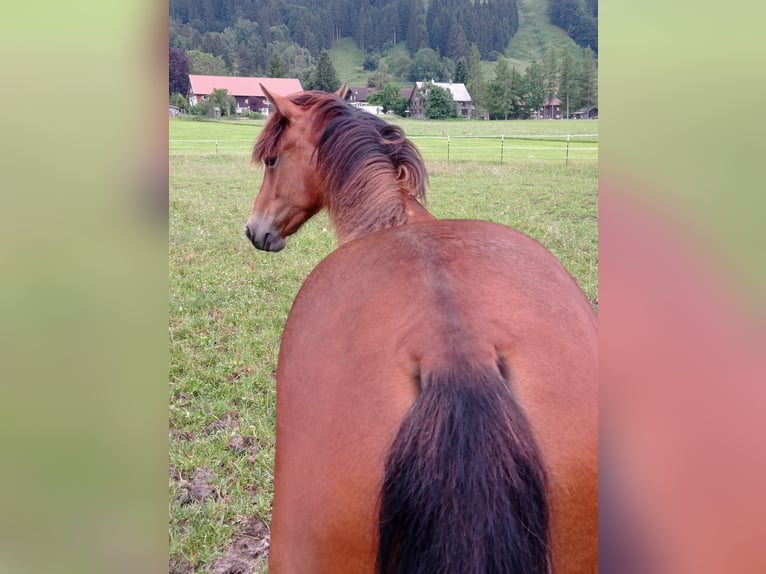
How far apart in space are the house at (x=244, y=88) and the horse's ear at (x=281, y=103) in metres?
0.01

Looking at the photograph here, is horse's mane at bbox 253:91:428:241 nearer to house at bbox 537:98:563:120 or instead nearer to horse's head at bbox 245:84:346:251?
horse's head at bbox 245:84:346:251

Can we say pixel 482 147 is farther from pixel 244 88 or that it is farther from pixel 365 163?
pixel 244 88

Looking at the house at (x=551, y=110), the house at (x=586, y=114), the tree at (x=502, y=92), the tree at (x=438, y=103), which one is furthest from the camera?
the tree at (x=438, y=103)

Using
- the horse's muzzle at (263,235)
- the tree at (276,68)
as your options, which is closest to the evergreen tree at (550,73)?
the tree at (276,68)

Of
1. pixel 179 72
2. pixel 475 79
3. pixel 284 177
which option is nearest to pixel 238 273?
pixel 284 177

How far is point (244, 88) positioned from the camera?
1544 millimetres

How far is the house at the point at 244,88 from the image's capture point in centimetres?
136

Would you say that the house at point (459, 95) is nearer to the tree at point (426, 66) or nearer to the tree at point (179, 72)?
the tree at point (426, 66)

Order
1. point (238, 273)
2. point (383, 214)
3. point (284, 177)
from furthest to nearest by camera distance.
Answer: point (238, 273), point (284, 177), point (383, 214)

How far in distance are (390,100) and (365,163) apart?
0.21 m
